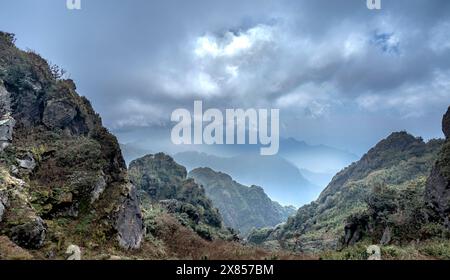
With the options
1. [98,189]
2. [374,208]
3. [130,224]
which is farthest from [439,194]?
[98,189]

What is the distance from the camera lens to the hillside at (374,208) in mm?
29172

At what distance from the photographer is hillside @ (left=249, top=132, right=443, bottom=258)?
2917 centimetres

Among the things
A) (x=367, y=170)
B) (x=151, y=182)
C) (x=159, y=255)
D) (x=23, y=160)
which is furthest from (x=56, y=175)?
(x=367, y=170)

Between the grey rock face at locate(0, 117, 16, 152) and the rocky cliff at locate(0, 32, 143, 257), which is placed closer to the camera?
the rocky cliff at locate(0, 32, 143, 257)

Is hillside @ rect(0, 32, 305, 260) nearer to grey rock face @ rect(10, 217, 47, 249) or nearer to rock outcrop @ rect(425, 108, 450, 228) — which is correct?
grey rock face @ rect(10, 217, 47, 249)

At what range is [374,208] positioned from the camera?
35.0 m

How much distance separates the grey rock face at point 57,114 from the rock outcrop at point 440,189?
30619mm

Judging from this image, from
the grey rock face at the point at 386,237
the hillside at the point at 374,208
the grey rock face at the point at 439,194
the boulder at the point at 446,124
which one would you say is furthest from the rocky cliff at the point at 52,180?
the boulder at the point at 446,124

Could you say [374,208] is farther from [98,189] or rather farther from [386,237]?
[98,189]

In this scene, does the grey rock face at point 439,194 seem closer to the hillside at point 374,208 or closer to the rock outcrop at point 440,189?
the rock outcrop at point 440,189

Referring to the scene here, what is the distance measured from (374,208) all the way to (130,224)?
926 inches

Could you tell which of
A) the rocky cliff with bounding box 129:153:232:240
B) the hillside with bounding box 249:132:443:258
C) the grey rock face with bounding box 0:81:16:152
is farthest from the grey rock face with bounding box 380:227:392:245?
the rocky cliff with bounding box 129:153:232:240

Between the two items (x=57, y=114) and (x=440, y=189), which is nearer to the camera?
(x=440, y=189)

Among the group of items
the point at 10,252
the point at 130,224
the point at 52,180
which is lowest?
the point at 10,252
